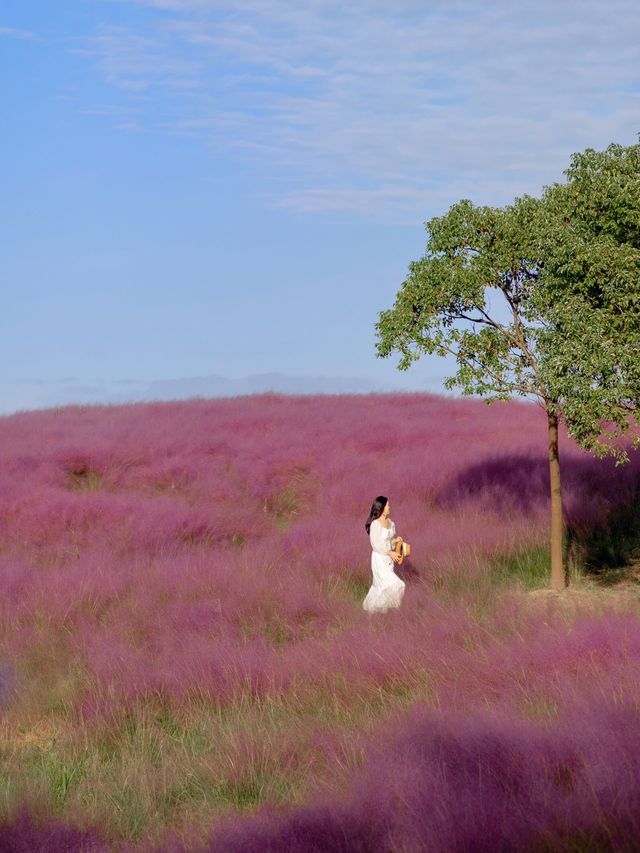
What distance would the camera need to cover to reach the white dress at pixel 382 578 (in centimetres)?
1336

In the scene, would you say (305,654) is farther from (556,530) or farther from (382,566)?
(556,530)

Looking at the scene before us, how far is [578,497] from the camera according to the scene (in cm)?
1938

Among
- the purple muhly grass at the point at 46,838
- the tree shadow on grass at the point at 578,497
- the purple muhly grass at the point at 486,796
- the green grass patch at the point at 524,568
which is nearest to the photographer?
the purple muhly grass at the point at 486,796

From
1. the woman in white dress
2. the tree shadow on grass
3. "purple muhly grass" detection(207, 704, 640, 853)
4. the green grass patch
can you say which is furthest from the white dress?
"purple muhly grass" detection(207, 704, 640, 853)

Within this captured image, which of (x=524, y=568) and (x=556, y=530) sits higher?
(x=556, y=530)

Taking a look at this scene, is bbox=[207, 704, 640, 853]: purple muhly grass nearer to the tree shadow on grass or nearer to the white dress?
the white dress

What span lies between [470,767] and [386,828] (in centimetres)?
89

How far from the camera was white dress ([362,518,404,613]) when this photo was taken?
13359mm

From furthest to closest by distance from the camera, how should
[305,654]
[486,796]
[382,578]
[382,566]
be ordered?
1. [382,566]
2. [382,578]
3. [305,654]
4. [486,796]

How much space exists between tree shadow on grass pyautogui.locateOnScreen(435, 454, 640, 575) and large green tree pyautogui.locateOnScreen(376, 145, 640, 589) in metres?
2.50

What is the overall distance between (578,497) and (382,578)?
7.27 meters

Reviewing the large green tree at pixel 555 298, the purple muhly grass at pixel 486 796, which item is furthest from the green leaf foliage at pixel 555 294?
the purple muhly grass at pixel 486 796

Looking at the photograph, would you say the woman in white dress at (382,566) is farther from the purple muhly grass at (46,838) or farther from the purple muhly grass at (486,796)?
the purple muhly grass at (46,838)

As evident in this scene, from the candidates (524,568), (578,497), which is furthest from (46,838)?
(578,497)
